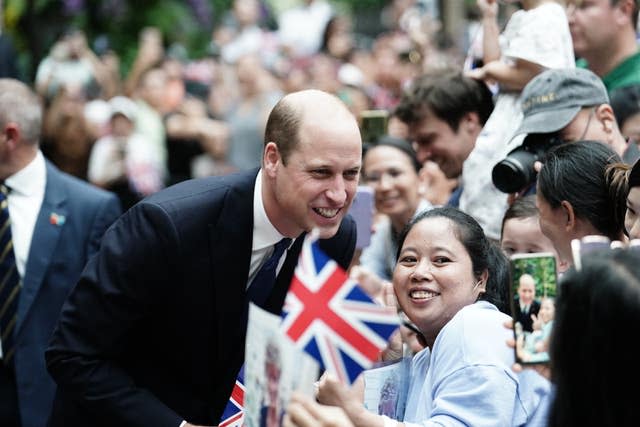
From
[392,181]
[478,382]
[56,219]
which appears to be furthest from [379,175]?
[478,382]

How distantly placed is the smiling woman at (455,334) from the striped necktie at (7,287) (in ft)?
8.27

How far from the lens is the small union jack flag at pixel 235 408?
3799mm

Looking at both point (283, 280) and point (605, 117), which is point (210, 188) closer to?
point (283, 280)

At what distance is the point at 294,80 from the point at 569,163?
8.62 metres

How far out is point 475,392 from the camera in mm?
3387

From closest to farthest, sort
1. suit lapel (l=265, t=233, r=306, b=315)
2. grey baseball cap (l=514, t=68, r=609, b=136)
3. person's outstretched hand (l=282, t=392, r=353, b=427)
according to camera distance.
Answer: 1. person's outstretched hand (l=282, t=392, r=353, b=427)
2. suit lapel (l=265, t=233, r=306, b=315)
3. grey baseball cap (l=514, t=68, r=609, b=136)

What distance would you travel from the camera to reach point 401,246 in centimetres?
415

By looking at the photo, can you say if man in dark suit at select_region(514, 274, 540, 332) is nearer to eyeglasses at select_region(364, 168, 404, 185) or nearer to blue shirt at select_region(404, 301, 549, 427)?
blue shirt at select_region(404, 301, 549, 427)

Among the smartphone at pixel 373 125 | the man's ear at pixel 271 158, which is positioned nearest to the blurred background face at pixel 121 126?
the smartphone at pixel 373 125

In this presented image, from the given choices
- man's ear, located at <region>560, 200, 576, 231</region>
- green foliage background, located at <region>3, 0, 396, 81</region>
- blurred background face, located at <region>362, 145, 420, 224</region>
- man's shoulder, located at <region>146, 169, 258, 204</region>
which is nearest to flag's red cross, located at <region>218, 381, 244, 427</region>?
man's shoulder, located at <region>146, 169, 258, 204</region>

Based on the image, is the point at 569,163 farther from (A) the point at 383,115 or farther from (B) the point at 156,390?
(A) the point at 383,115

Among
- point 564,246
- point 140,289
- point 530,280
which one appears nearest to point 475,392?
point 530,280

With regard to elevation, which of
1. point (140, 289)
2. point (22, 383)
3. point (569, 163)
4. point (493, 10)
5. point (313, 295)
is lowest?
point (22, 383)

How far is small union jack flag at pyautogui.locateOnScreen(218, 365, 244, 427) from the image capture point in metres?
3.80
